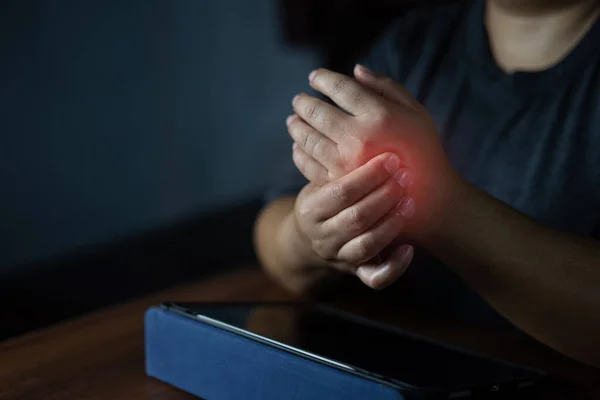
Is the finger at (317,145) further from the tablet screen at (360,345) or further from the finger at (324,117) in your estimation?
the tablet screen at (360,345)

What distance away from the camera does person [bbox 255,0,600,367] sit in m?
0.61

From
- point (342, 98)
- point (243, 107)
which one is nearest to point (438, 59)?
point (342, 98)

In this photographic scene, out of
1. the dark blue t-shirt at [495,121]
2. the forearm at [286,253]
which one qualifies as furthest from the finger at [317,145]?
the dark blue t-shirt at [495,121]

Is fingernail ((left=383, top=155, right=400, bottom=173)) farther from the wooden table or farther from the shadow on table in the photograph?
the shadow on table

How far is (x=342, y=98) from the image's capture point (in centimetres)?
62

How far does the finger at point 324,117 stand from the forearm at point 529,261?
0.36 ft

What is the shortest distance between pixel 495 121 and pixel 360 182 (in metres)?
0.29

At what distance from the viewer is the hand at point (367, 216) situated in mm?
594

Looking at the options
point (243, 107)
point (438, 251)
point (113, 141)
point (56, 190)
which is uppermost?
point (243, 107)

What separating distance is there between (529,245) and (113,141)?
1458 mm

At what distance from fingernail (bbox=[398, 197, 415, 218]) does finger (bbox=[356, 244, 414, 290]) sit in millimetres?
27

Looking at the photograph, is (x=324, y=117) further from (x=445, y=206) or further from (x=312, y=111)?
(x=445, y=206)

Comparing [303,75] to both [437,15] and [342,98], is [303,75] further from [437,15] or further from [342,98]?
[342,98]

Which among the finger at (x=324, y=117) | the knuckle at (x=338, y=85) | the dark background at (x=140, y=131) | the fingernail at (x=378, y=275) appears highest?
the dark background at (x=140, y=131)
